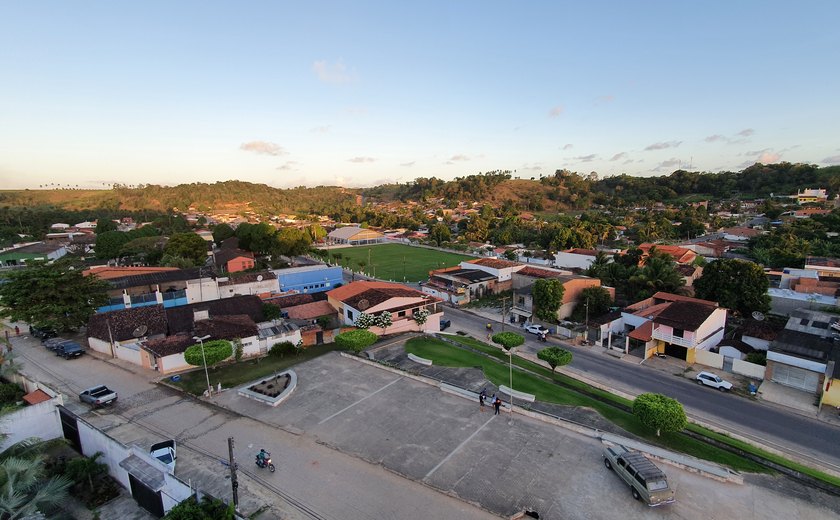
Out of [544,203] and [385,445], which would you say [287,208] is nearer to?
[544,203]

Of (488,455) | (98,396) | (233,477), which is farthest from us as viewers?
(98,396)

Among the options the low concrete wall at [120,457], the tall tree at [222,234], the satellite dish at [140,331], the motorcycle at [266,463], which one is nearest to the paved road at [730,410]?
the motorcycle at [266,463]

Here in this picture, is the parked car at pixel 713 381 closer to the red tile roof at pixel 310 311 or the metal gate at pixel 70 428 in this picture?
the red tile roof at pixel 310 311

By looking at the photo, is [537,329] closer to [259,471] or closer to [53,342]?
[259,471]

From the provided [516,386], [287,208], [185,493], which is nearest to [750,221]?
[516,386]

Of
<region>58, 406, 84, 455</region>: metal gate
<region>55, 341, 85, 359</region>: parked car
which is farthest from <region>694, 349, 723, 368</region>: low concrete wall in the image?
<region>55, 341, 85, 359</region>: parked car

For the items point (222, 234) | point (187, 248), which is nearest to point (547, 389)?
point (187, 248)
